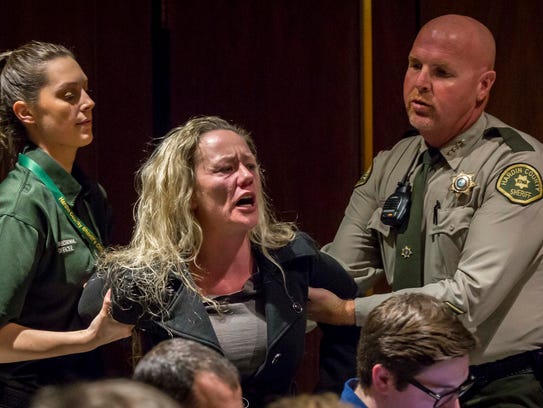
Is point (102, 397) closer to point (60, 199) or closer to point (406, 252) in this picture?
point (60, 199)

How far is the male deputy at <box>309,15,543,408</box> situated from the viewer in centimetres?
289

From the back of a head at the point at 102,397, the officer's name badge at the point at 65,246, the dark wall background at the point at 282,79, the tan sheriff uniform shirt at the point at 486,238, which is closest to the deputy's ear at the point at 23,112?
the officer's name badge at the point at 65,246

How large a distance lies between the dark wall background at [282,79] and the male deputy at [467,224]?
75 cm

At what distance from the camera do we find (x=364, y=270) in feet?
10.4

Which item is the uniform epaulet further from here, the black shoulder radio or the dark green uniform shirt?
the dark green uniform shirt

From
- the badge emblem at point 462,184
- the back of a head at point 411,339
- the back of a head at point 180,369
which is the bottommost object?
the back of a head at point 411,339

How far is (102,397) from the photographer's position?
1.36 metres

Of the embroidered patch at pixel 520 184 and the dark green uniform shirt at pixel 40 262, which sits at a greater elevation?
the embroidered patch at pixel 520 184

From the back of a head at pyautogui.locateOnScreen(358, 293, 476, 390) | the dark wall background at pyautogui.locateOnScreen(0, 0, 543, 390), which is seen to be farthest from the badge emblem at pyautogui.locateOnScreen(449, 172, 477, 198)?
the dark wall background at pyautogui.locateOnScreen(0, 0, 543, 390)

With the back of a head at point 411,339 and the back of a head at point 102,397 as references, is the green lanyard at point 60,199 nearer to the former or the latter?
the back of a head at point 411,339

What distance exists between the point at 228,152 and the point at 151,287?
38cm

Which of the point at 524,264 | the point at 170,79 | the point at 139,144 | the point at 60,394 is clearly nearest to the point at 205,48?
the point at 170,79

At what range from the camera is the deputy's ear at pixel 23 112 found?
297 cm

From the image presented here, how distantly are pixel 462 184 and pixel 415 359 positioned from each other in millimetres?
777
